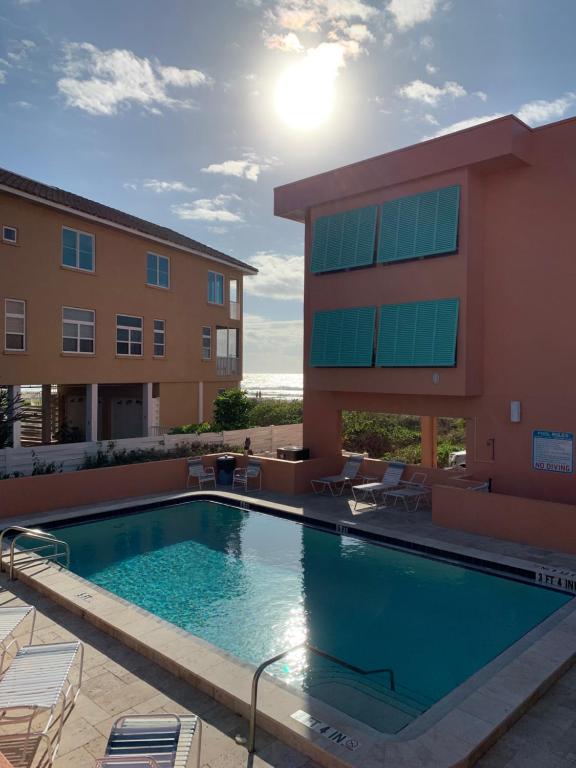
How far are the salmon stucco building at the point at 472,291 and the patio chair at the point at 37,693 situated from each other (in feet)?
34.3

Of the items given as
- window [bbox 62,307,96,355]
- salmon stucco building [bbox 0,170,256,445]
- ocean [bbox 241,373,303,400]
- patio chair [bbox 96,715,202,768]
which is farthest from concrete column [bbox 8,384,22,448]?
ocean [bbox 241,373,303,400]

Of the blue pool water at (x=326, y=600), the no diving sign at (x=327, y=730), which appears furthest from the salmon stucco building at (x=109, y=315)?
the no diving sign at (x=327, y=730)

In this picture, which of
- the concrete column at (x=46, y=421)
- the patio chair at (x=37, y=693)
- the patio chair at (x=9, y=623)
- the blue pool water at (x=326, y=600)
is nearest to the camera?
the patio chair at (x=37, y=693)

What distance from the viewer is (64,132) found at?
48.3 ft

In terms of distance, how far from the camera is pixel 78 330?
19688mm

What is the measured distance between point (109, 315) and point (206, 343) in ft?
19.5

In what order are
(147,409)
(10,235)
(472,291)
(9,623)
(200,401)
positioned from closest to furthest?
(9,623) → (472,291) → (10,235) → (147,409) → (200,401)

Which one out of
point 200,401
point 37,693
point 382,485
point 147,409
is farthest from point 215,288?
point 37,693

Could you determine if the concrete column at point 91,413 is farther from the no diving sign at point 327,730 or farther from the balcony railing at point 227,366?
the no diving sign at point 327,730

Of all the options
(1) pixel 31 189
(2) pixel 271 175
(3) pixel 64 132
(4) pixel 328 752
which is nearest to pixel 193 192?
(2) pixel 271 175

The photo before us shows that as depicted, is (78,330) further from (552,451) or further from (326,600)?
(552,451)

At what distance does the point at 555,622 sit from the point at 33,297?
1708 cm

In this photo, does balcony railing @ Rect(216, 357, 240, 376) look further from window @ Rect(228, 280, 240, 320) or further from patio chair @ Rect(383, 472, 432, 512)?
patio chair @ Rect(383, 472, 432, 512)

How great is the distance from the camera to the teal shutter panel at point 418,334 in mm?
13375
